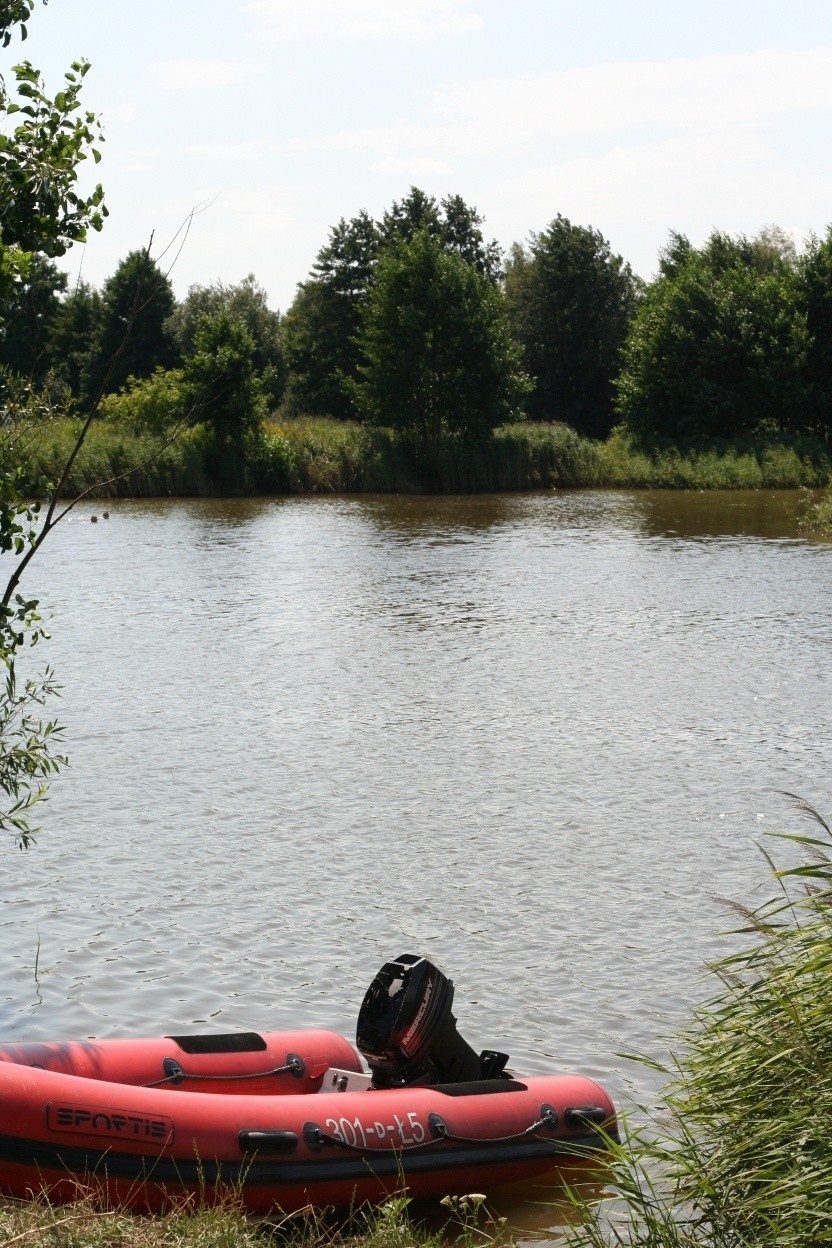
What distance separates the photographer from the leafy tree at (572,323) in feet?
166

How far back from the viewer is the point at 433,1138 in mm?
4645

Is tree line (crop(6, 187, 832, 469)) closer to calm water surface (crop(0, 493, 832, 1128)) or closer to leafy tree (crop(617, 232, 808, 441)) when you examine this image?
leafy tree (crop(617, 232, 808, 441))

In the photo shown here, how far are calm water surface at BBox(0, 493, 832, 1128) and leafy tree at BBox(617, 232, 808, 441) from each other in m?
20.2

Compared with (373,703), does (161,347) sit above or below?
above

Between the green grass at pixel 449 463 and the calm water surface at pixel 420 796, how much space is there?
15247 millimetres

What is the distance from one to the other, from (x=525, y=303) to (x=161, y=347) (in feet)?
45.5

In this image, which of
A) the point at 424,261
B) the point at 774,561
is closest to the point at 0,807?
the point at 774,561

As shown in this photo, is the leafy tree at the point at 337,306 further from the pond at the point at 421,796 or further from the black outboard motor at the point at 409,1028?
the black outboard motor at the point at 409,1028

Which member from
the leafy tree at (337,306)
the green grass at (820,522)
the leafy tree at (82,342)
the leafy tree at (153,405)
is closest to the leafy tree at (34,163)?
the green grass at (820,522)

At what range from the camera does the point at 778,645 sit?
15.4 meters

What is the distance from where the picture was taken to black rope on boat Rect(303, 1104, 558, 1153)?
14.6 feet

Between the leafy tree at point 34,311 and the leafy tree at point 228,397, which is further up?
the leafy tree at point 228,397

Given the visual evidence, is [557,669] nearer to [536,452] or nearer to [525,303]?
[536,452]

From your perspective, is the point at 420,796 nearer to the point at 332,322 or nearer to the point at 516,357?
the point at 516,357
